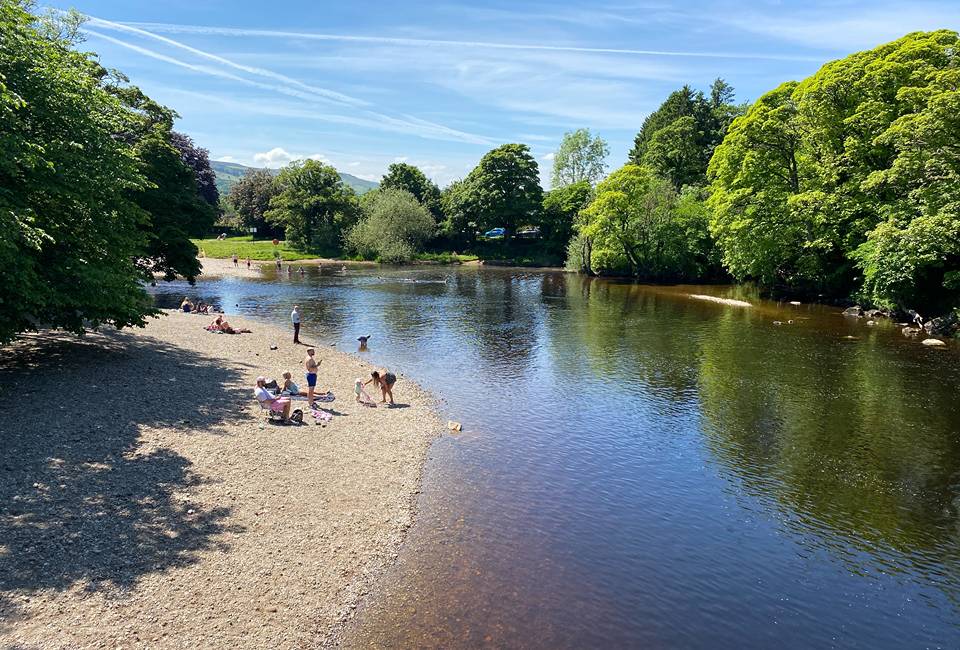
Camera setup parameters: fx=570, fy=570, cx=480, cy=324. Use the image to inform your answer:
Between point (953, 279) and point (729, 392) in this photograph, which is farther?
point (953, 279)

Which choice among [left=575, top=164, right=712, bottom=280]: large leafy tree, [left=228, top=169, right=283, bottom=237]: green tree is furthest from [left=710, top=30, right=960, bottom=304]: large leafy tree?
[left=228, top=169, right=283, bottom=237]: green tree

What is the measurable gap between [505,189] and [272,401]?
94363 mm

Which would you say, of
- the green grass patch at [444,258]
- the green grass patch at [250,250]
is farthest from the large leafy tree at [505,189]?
the green grass patch at [250,250]

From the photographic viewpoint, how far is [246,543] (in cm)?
1318

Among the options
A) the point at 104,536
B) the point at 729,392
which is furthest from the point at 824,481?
the point at 104,536

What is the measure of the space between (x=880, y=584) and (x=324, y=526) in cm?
1328

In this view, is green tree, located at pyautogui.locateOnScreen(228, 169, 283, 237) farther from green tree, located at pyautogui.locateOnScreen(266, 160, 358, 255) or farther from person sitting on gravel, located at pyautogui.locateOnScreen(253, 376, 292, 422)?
person sitting on gravel, located at pyautogui.locateOnScreen(253, 376, 292, 422)

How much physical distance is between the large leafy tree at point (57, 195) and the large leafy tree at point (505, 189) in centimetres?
8708

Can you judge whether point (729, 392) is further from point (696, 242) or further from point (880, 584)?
point (696, 242)

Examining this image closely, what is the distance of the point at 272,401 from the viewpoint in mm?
21078

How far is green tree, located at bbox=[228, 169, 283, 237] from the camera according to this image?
129125 mm

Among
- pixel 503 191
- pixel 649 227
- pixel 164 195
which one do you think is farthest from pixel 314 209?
pixel 164 195

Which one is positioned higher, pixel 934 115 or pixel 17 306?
pixel 934 115

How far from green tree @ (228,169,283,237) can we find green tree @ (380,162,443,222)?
2643 centimetres
